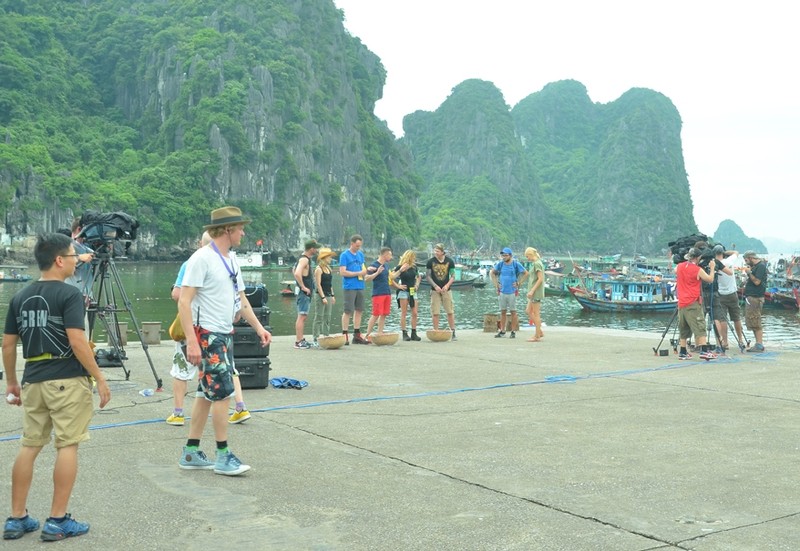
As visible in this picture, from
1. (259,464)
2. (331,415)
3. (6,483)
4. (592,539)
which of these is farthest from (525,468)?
(6,483)

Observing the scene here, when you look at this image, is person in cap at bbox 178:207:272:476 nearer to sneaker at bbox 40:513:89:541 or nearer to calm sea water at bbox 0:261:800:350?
sneaker at bbox 40:513:89:541

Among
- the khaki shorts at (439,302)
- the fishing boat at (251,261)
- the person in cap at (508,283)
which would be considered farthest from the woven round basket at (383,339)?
the fishing boat at (251,261)

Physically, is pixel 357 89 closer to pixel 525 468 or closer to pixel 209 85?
pixel 209 85

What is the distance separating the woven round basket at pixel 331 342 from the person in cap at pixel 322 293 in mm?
275

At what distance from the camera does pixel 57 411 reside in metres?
4.67

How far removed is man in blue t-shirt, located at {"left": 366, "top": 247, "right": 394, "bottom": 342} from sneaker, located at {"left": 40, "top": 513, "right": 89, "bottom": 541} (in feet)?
36.1

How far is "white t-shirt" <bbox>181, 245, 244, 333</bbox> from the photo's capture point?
241 inches

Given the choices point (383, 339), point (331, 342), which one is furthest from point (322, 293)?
point (383, 339)

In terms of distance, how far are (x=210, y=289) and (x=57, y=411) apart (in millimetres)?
1720

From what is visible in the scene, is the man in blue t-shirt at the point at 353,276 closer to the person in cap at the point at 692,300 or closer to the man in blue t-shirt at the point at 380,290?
the man in blue t-shirt at the point at 380,290

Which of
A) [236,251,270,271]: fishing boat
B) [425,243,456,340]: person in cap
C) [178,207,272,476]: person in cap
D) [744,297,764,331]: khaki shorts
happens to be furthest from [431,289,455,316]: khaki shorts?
[236,251,270,271]: fishing boat

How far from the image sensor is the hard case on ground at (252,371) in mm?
9844

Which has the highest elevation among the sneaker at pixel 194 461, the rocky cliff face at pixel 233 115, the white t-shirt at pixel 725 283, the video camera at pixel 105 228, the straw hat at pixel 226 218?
the rocky cliff face at pixel 233 115

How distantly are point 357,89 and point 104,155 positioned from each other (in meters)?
61.2
